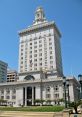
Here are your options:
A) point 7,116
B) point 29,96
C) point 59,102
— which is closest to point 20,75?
point 29,96

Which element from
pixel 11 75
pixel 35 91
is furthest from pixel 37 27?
pixel 11 75

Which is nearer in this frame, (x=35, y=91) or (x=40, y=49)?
(x=35, y=91)

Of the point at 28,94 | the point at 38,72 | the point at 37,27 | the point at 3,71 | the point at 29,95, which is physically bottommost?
the point at 29,95

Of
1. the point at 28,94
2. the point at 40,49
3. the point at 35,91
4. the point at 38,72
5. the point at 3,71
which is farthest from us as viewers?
the point at 3,71

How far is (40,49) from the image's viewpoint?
120875 millimetres

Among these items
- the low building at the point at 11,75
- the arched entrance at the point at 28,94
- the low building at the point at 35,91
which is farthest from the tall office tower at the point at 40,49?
the low building at the point at 11,75

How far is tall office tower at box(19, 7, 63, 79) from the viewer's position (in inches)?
4569

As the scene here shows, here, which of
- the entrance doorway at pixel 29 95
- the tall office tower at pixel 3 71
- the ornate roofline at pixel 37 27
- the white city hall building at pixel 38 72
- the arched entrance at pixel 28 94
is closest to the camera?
the white city hall building at pixel 38 72

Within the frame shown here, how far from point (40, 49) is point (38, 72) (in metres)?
15.5

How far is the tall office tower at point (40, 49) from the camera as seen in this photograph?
11604 cm

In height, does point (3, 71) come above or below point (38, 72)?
above

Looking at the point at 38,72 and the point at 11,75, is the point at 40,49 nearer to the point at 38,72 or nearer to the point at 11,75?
the point at 38,72

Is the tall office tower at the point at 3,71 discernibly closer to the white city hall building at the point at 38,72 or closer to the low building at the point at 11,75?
the low building at the point at 11,75

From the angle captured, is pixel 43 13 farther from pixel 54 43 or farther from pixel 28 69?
pixel 28 69
